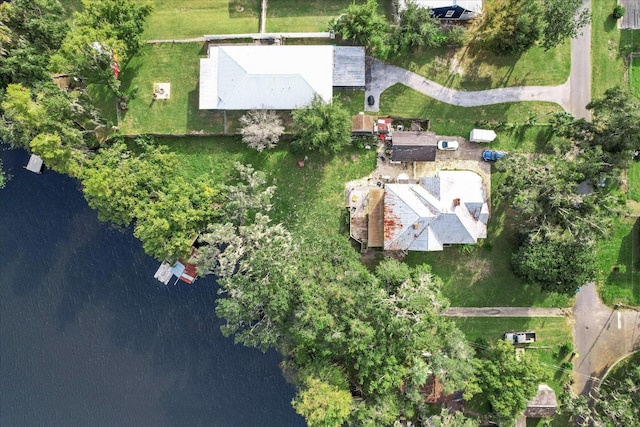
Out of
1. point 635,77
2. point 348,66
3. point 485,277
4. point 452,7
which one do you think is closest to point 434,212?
point 485,277

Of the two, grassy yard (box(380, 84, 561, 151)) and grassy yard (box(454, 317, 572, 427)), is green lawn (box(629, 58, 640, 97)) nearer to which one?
grassy yard (box(380, 84, 561, 151))

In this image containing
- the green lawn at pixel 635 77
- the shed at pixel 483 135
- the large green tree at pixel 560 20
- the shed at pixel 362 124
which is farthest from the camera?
the green lawn at pixel 635 77

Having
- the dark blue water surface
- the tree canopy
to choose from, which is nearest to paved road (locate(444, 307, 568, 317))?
the dark blue water surface

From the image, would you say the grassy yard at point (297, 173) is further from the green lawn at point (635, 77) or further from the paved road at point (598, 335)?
the green lawn at point (635, 77)

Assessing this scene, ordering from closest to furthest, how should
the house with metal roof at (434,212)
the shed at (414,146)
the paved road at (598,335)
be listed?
the house with metal roof at (434,212) → the shed at (414,146) → the paved road at (598,335)

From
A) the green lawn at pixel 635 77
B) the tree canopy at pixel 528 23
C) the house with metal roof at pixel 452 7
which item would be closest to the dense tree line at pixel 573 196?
the tree canopy at pixel 528 23

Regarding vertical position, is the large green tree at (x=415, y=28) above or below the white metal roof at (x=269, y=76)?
above

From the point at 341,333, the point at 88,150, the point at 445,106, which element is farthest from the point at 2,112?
the point at 445,106

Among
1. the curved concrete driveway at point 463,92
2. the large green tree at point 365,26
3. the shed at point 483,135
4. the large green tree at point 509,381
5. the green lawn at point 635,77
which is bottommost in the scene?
the large green tree at point 509,381
